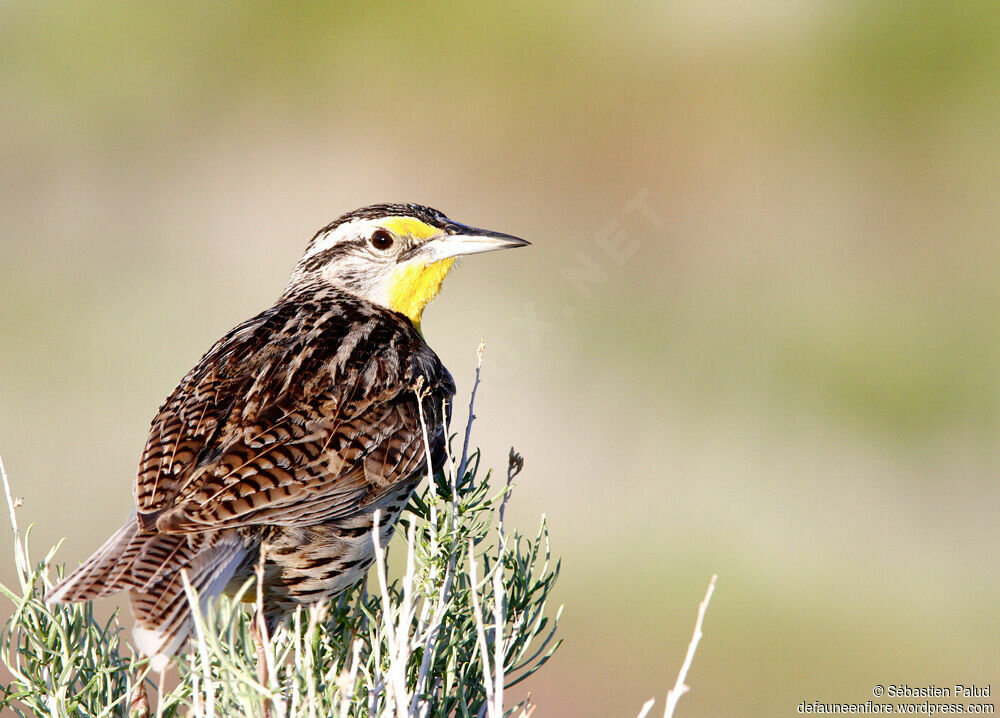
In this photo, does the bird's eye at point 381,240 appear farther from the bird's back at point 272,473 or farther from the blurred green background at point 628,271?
the blurred green background at point 628,271

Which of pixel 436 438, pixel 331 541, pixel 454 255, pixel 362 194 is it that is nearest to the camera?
pixel 331 541

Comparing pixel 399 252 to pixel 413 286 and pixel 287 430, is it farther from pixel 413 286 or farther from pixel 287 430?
pixel 287 430

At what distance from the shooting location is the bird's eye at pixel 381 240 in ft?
11.9

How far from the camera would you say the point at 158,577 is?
2.34 meters

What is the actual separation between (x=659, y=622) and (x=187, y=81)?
5.98 metres

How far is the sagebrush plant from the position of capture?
2059 mm

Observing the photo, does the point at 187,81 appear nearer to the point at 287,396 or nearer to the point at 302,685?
the point at 287,396

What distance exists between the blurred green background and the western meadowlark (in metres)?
3.52

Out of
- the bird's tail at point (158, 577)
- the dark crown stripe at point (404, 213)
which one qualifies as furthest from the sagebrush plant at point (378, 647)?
the dark crown stripe at point (404, 213)

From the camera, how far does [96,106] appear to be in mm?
9609

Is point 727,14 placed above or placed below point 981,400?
above

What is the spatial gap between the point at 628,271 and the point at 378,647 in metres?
6.32

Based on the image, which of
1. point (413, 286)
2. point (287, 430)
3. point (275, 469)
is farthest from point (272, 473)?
point (413, 286)

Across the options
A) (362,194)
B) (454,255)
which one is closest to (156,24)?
(362,194)
